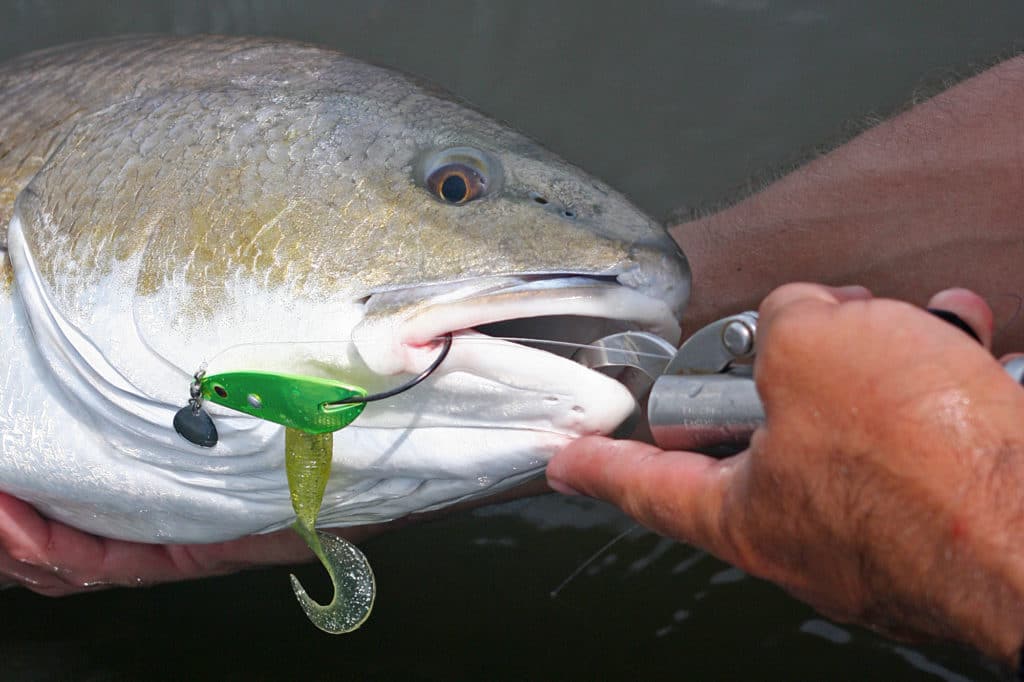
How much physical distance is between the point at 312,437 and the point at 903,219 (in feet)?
5.44

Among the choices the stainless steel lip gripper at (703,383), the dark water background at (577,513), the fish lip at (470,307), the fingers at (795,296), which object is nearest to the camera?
the fingers at (795,296)

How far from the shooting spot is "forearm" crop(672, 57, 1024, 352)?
2.37 meters

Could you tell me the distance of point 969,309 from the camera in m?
1.36

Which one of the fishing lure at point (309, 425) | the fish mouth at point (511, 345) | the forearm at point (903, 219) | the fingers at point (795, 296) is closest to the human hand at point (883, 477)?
the fingers at point (795, 296)

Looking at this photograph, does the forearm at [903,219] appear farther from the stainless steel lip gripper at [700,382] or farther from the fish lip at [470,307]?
the fish lip at [470,307]

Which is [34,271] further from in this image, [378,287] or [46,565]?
[46,565]

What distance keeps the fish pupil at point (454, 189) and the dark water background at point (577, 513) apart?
4.98ft

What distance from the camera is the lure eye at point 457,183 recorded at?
5.56ft

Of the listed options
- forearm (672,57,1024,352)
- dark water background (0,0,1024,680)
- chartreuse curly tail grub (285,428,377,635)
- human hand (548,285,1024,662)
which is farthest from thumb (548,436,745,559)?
dark water background (0,0,1024,680)

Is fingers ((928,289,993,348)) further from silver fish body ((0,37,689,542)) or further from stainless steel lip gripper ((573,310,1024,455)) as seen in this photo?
silver fish body ((0,37,689,542))

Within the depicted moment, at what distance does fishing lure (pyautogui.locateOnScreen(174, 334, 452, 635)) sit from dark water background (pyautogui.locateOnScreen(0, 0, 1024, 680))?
→ 3.24ft

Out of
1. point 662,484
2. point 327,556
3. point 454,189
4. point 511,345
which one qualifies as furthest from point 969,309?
point 327,556

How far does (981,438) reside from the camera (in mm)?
1104

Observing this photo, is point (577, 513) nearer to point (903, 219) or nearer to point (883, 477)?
point (903, 219)
